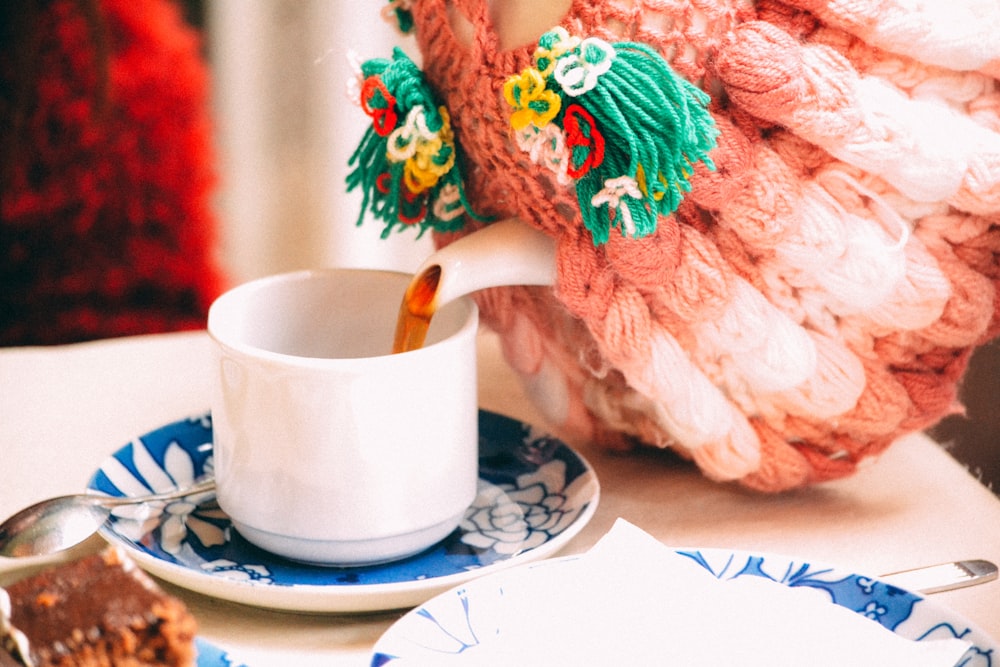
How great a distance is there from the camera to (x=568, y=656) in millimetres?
305

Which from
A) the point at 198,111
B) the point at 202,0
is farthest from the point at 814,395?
the point at 202,0

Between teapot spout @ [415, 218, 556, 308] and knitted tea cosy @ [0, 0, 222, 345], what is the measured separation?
595 mm

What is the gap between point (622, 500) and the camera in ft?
1.51

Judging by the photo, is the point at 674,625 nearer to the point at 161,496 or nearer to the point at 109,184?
the point at 161,496

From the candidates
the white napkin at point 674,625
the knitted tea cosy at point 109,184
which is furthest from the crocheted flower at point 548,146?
the knitted tea cosy at point 109,184

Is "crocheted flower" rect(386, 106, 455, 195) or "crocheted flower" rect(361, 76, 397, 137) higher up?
"crocheted flower" rect(361, 76, 397, 137)

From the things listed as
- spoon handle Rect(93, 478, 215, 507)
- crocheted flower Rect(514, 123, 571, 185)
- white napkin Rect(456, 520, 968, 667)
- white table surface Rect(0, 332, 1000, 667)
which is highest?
crocheted flower Rect(514, 123, 571, 185)

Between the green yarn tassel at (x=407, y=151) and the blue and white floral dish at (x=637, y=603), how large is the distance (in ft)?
0.53

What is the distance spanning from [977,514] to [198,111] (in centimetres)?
78

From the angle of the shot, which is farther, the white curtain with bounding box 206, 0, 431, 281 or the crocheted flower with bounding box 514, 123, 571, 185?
the white curtain with bounding box 206, 0, 431, 281

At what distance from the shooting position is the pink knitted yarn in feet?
1.17

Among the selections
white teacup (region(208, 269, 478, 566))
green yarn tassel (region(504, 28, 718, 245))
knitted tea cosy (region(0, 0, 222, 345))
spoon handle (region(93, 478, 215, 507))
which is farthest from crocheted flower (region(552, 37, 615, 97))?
knitted tea cosy (region(0, 0, 222, 345))

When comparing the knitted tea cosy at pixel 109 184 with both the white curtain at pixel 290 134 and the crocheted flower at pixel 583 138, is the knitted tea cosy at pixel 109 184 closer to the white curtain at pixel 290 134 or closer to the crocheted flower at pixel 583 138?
the white curtain at pixel 290 134

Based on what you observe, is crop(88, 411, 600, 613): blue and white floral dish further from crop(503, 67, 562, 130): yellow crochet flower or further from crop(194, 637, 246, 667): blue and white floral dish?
crop(503, 67, 562, 130): yellow crochet flower
